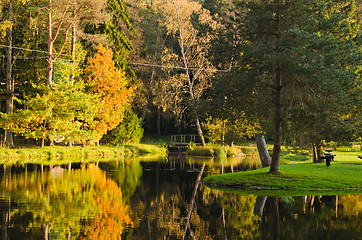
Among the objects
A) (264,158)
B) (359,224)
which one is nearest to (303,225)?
(359,224)

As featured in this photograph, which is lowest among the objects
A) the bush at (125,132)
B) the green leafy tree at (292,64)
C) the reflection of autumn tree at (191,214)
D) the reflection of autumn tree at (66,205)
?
the reflection of autumn tree at (191,214)

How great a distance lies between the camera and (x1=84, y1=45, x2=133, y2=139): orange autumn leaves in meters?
37.2

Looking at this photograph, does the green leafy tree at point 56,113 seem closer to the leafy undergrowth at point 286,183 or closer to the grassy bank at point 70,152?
the grassy bank at point 70,152

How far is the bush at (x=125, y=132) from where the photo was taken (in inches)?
1634

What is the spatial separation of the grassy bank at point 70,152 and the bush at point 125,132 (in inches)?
29.1

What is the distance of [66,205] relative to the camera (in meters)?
13.0

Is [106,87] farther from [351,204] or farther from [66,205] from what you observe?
[351,204]

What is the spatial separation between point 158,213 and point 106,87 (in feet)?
87.0

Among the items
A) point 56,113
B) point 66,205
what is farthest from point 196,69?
point 66,205

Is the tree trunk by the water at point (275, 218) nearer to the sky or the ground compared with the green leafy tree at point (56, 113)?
nearer to the ground

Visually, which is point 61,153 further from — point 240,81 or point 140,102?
point 240,81

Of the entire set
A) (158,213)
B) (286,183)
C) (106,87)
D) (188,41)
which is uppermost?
(188,41)

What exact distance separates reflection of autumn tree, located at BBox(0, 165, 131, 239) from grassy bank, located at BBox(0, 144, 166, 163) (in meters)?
10.1

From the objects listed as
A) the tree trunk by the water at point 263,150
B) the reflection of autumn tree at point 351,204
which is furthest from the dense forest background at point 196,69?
the reflection of autumn tree at point 351,204
